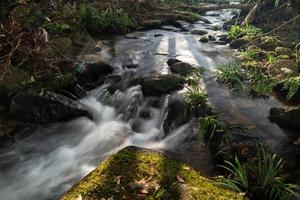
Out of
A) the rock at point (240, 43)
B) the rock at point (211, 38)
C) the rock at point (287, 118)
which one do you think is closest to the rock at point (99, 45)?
the rock at point (211, 38)

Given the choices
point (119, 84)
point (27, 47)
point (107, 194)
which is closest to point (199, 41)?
point (119, 84)

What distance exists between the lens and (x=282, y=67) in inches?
329

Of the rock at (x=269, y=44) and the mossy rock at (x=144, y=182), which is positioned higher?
the mossy rock at (x=144, y=182)

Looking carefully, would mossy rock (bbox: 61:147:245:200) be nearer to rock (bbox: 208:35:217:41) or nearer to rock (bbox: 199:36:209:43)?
rock (bbox: 199:36:209:43)

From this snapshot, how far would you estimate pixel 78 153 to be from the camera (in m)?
5.86

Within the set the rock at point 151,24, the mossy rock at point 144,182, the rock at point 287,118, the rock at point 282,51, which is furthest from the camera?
the rock at point 151,24

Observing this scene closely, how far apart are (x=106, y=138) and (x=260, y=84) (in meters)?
3.82

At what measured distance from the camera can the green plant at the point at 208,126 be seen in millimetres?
5434

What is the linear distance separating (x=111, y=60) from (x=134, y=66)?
2.72 ft

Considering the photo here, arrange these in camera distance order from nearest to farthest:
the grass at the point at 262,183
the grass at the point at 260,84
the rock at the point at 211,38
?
the grass at the point at 262,183, the grass at the point at 260,84, the rock at the point at 211,38

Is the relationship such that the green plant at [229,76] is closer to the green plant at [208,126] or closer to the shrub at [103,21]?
the green plant at [208,126]

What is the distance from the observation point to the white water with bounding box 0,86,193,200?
493 cm

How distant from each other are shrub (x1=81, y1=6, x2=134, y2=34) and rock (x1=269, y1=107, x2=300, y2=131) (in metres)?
9.07

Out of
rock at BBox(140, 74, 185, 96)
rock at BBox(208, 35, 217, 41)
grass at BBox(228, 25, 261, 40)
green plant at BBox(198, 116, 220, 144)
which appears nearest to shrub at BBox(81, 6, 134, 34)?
rock at BBox(208, 35, 217, 41)
